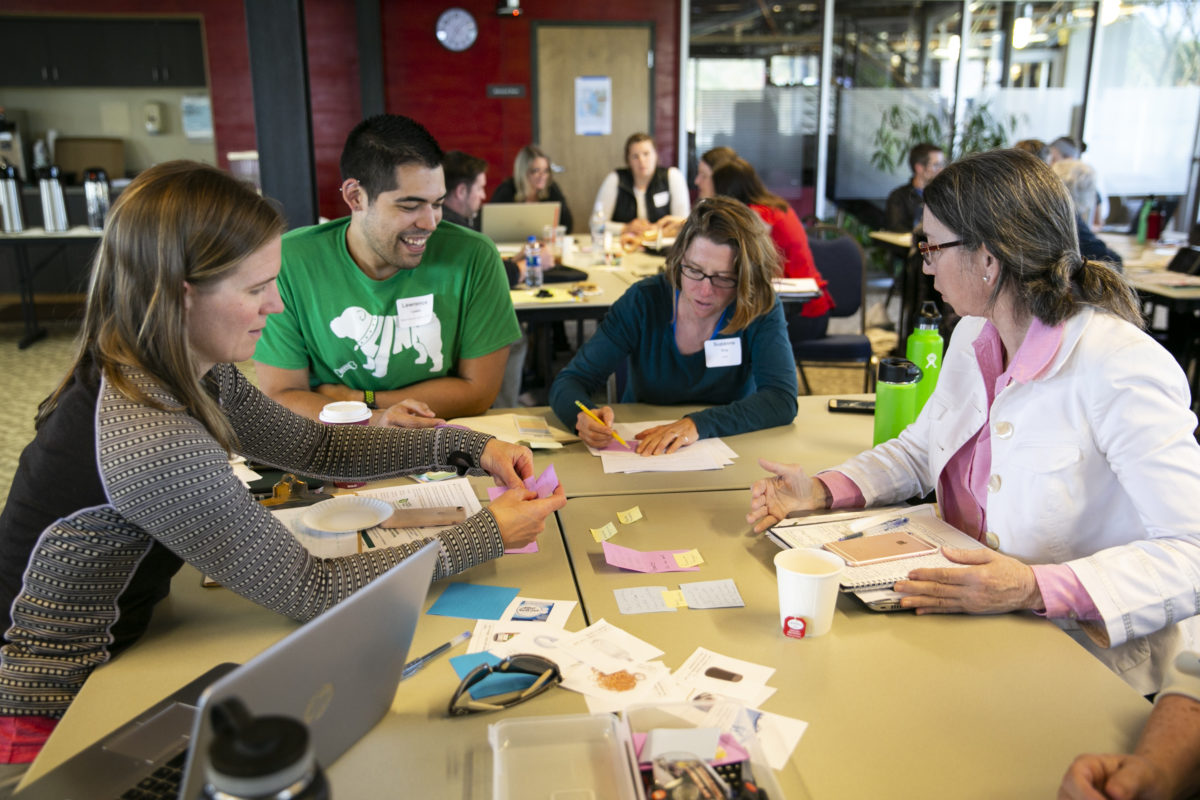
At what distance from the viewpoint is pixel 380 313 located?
250 centimetres

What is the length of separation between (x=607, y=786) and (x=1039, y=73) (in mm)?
9524

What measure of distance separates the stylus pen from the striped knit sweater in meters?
0.16

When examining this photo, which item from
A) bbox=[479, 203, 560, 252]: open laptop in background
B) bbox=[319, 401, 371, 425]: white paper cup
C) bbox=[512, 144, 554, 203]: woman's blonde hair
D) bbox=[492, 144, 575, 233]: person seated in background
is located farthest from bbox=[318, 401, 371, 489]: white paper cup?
bbox=[512, 144, 554, 203]: woman's blonde hair

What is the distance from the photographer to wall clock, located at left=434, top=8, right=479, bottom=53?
8102 mm

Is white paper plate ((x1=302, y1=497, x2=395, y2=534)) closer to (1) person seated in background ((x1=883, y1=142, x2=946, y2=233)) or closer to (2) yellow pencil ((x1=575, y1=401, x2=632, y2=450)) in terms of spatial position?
(2) yellow pencil ((x1=575, y1=401, x2=632, y2=450))

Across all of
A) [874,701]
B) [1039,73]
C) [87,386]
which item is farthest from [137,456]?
[1039,73]

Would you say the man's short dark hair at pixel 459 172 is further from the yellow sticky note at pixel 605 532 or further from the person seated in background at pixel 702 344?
the yellow sticky note at pixel 605 532

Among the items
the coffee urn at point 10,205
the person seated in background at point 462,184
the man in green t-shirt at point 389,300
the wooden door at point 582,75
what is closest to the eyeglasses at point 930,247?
the man in green t-shirt at point 389,300

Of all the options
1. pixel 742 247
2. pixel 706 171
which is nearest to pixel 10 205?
pixel 706 171

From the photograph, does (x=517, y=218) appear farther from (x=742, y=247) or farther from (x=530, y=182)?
(x=742, y=247)

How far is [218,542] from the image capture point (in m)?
1.20

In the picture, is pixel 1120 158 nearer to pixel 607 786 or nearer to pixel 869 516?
pixel 869 516

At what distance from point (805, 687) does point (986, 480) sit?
681mm

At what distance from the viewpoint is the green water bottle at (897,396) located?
201cm
